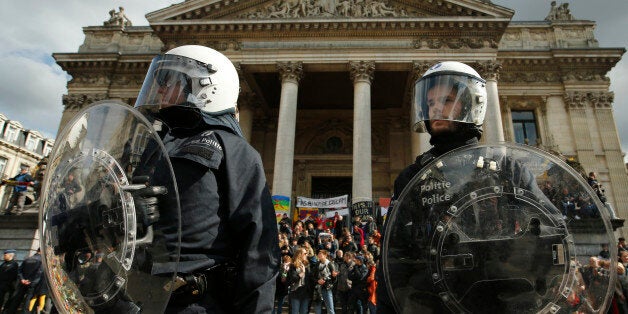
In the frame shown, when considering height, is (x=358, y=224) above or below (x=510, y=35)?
below

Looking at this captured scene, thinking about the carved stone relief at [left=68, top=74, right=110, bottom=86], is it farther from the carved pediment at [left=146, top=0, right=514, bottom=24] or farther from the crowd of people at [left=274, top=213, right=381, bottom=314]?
the crowd of people at [left=274, top=213, right=381, bottom=314]

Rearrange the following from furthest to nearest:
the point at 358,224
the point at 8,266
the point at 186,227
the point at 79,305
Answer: the point at 358,224
the point at 8,266
the point at 186,227
the point at 79,305

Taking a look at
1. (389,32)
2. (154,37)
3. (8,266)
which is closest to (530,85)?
(389,32)

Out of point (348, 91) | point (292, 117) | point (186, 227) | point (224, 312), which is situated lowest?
point (224, 312)

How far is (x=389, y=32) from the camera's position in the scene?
812 inches

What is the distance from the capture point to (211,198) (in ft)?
6.80

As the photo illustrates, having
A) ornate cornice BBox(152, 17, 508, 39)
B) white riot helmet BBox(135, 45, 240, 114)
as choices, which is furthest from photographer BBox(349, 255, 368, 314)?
ornate cornice BBox(152, 17, 508, 39)

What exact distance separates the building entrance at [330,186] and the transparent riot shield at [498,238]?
75.9 ft

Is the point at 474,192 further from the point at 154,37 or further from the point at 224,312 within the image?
the point at 154,37

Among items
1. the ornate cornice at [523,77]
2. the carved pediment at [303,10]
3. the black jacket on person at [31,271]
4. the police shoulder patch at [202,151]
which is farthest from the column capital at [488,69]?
the police shoulder patch at [202,151]

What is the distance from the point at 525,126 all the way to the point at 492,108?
6288 millimetres

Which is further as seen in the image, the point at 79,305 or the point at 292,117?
the point at 292,117

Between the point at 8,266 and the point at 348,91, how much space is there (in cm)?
1881

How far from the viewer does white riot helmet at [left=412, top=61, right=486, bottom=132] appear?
234 centimetres
